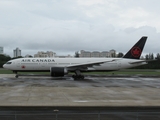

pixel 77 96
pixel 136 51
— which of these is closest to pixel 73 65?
pixel 136 51

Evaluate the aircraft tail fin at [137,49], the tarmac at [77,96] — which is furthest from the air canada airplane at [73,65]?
the tarmac at [77,96]

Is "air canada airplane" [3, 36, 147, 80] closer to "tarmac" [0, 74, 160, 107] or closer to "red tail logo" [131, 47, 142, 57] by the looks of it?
"red tail logo" [131, 47, 142, 57]

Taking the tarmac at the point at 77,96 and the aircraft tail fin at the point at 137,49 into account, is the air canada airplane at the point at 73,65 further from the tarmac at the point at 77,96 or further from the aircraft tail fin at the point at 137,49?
the tarmac at the point at 77,96

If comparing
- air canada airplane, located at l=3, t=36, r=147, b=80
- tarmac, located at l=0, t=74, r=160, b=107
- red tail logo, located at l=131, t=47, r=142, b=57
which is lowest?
tarmac, located at l=0, t=74, r=160, b=107

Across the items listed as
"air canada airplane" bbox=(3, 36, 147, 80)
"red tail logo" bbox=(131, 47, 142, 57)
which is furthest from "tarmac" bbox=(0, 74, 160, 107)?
"red tail logo" bbox=(131, 47, 142, 57)

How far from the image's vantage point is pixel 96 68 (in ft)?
113

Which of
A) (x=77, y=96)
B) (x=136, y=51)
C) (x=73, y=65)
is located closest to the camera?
(x=77, y=96)

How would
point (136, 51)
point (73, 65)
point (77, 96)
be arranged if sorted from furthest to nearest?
point (136, 51)
point (73, 65)
point (77, 96)

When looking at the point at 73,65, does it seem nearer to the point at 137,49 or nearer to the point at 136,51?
the point at 136,51

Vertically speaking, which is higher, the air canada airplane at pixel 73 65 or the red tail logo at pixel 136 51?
the red tail logo at pixel 136 51
